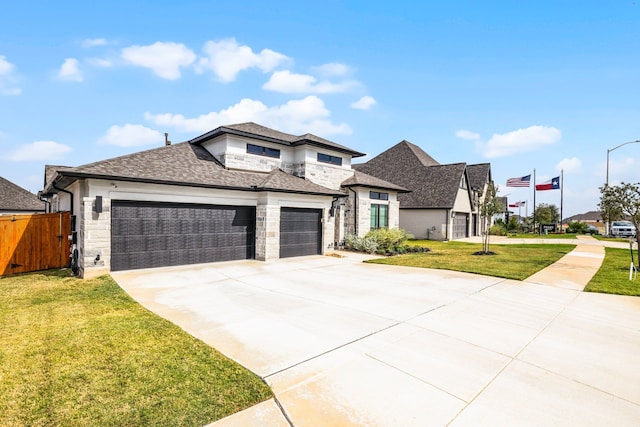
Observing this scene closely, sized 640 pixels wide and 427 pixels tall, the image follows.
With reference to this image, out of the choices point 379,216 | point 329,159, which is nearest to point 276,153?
point 329,159

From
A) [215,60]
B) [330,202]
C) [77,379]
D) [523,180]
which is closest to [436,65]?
[330,202]

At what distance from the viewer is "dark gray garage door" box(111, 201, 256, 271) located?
11062 mm

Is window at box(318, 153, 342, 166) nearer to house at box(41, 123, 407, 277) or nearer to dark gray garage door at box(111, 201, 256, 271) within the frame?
house at box(41, 123, 407, 277)

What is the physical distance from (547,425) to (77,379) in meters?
5.44

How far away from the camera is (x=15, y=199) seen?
27.3 meters

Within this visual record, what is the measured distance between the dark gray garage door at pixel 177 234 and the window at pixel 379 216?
9977 millimetres

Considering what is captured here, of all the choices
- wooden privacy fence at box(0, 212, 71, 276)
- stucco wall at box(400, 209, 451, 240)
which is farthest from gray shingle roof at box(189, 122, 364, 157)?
stucco wall at box(400, 209, 451, 240)

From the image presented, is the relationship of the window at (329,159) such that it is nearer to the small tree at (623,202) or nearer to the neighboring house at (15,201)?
the small tree at (623,202)

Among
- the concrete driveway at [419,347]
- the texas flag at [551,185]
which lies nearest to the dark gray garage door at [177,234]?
the concrete driveway at [419,347]

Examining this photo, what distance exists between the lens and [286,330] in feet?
18.5

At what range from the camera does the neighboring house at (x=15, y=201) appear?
2630cm

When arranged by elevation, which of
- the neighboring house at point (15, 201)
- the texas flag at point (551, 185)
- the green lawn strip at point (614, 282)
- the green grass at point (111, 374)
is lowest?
the green lawn strip at point (614, 282)

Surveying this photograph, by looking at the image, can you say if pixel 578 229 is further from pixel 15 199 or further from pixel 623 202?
pixel 15 199

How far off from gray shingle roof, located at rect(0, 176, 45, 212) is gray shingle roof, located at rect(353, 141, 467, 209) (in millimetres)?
32879
